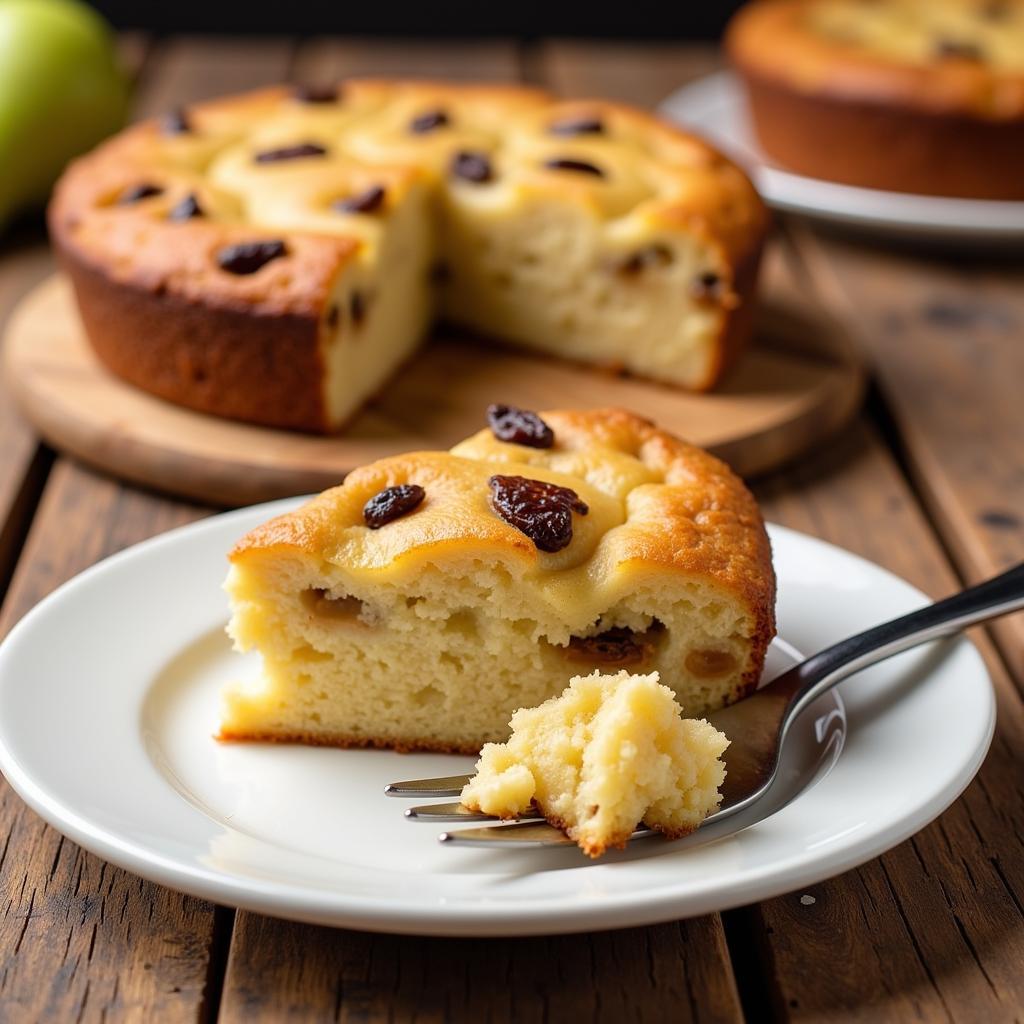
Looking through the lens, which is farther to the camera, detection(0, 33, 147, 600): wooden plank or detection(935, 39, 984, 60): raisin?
detection(935, 39, 984, 60): raisin

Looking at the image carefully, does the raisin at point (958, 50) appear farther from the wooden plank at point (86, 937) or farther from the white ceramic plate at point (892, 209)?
the wooden plank at point (86, 937)

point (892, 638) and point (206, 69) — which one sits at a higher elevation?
point (892, 638)

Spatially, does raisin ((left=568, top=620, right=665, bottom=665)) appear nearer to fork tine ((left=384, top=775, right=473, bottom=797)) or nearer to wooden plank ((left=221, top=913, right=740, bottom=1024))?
fork tine ((left=384, top=775, right=473, bottom=797))

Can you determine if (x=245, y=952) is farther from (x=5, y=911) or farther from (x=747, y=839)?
(x=747, y=839)

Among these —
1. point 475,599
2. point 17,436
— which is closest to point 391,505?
point 475,599

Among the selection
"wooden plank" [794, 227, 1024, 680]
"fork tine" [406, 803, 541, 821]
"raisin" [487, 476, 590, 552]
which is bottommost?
"wooden plank" [794, 227, 1024, 680]

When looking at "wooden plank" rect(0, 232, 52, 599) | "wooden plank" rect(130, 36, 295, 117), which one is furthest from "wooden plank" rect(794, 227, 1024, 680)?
"wooden plank" rect(130, 36, 295, 117)

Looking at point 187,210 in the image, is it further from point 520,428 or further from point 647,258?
point 520,428
